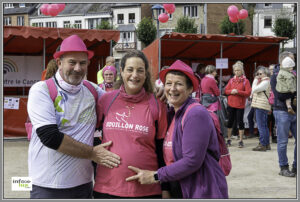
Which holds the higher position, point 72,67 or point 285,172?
point 72,67

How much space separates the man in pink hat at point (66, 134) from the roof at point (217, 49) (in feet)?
24.8

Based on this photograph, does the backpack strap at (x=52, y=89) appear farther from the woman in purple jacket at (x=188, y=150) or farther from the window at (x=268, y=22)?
the window at (x=268, y=22)

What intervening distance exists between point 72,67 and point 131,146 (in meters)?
0.63

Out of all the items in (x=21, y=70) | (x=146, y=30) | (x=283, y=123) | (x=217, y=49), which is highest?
(x=146, y=30)

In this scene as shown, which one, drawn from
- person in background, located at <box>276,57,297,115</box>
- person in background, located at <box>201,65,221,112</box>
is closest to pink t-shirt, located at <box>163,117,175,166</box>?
person in background, located at <box>276,57,297,115</box>

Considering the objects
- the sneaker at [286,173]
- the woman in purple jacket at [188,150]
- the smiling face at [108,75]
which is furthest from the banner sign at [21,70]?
the woman in purple jacket at [188,150]

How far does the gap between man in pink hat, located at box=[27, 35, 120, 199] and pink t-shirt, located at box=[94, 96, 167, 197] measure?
0.06m

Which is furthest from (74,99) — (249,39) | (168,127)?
(249,39)

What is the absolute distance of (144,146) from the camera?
2363 mm

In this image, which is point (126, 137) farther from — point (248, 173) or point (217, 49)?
point (217, 49)

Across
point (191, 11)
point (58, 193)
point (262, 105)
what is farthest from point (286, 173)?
point (191, 11)

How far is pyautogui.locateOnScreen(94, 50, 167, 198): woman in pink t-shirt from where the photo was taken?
2340mm

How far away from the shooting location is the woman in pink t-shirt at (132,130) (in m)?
2.34

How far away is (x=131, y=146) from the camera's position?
2.34 meters
